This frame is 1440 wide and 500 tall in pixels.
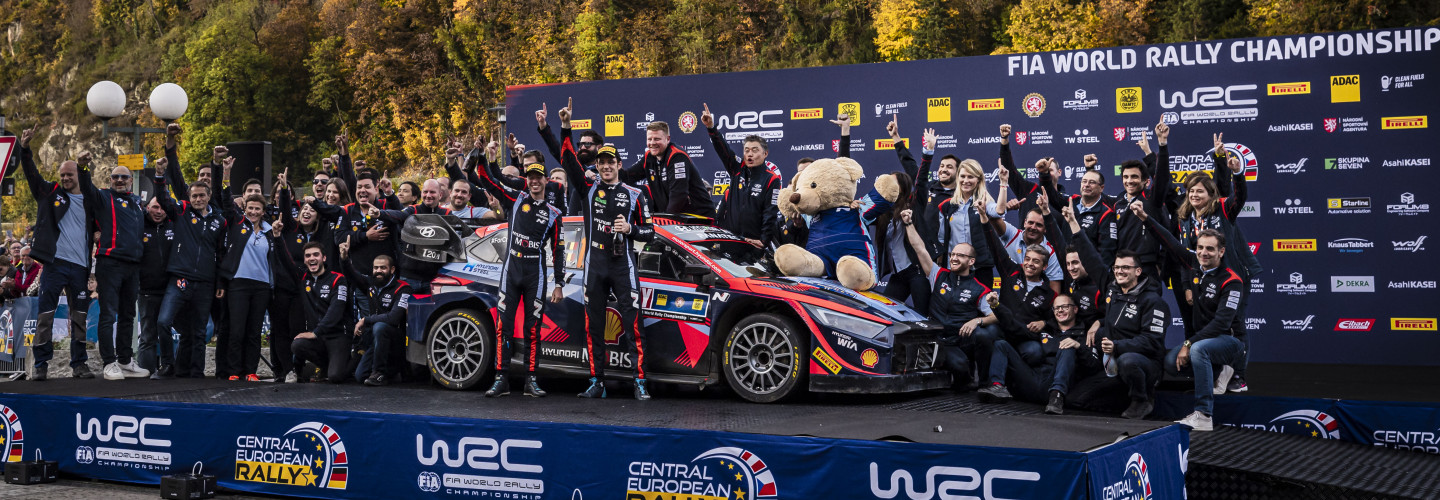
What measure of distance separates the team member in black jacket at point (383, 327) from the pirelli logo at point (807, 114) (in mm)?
5027

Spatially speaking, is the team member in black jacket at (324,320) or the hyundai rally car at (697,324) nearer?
the hyundai rally car at (697,324)

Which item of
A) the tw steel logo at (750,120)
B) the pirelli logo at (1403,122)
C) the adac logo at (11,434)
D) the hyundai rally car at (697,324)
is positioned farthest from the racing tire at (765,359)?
the pirelli logo at (1403,122)

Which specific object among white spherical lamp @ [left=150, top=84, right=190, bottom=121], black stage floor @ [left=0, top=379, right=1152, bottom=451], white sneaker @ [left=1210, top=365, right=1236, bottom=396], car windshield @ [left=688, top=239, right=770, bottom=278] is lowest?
black stage floor @ [left=0, top=379, right=1152, bottom=451]

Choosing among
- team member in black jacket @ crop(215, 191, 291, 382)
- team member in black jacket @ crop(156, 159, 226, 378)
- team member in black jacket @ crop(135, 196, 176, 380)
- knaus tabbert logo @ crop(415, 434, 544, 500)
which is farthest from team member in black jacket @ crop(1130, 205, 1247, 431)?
team member in black jacket @ crop(135, 196, 176, 380)

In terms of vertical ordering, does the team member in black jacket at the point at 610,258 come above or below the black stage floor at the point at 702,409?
above

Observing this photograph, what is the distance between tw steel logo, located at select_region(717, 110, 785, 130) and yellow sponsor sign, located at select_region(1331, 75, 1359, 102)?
5385 millimetres

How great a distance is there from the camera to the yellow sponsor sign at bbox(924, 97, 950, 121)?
12.0 meters

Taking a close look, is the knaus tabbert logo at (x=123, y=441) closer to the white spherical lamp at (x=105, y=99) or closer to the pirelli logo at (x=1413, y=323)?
the white spherical lamp at (x=105, y=99)

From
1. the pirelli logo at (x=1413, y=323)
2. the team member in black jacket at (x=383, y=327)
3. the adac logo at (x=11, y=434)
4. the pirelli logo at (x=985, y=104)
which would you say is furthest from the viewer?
the pirelli logo at (x=985, y=104)

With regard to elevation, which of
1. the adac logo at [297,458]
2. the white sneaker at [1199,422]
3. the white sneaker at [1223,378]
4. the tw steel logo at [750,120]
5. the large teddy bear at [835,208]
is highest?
the tw steel logo at [750,120]

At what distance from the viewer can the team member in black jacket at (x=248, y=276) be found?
975 centimetres

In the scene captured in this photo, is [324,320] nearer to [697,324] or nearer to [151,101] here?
[697,324]

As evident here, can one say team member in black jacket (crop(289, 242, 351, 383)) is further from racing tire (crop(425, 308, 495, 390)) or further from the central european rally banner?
the central european rally banner

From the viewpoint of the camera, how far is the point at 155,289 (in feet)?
32.5
